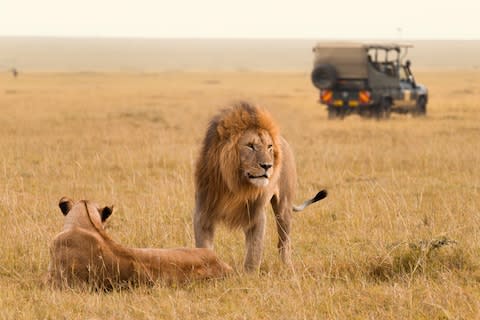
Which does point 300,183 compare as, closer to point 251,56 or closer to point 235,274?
point 235,274

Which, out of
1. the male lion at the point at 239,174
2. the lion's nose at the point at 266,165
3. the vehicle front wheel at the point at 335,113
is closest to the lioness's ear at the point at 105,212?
the male lion at the point at 239,174

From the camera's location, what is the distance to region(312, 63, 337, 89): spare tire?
2061 centimetres

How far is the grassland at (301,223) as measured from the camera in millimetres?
4332

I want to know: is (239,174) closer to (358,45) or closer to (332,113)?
(332,113)

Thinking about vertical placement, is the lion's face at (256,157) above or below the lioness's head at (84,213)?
above

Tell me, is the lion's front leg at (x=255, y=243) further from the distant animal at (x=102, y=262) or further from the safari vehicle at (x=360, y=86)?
the safari vehicle at (x=360, y=86)

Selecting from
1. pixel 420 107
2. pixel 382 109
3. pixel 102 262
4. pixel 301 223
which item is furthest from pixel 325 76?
pixel 102 262

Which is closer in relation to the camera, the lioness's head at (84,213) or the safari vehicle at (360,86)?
the lioness's head at (84,213)

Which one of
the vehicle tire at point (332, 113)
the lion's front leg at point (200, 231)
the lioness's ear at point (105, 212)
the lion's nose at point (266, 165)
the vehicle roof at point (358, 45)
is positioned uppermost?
the vehicle roof at point (358, 45)

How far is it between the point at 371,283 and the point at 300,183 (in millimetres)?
5049

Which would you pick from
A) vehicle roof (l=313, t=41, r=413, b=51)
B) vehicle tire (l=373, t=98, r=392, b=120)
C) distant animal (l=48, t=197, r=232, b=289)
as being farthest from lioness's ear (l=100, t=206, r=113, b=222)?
vehicle roof (l=313, t=41, r=413, b=51)

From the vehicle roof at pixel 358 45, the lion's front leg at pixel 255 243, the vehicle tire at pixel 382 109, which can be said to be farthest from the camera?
the vehicle roof at pixel 358 45

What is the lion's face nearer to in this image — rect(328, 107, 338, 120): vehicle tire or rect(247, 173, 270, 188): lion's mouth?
rect(247, 173, 270, 188): lion's mouth

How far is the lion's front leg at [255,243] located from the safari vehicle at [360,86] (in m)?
15.3
